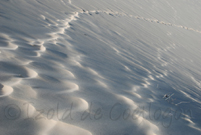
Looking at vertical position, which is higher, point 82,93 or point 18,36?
point 82,93

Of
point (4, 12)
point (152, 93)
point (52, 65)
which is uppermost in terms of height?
point (152, 93)

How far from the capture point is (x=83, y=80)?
7.29 feet

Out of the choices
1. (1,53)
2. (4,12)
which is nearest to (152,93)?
(1,53)

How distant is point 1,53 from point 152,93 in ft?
5.48

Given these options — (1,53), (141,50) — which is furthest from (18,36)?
(141,50)

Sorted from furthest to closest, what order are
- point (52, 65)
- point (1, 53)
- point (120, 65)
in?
point (120, 65) → point (52, 65) → point (1, 53)

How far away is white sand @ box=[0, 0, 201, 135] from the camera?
1563mm

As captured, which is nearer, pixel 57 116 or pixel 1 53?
pixel 57 116

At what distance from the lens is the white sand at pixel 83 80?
1.56 meters

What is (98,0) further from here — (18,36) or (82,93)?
(82,93)

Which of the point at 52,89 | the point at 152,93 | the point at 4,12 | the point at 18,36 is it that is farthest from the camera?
the point at 4,12

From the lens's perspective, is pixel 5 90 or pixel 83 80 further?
pixel 83 80

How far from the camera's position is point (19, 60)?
2.19 m

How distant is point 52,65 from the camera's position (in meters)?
2.33
